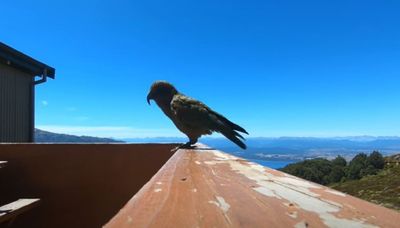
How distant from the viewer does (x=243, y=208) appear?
885 mm

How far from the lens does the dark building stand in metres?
8.35

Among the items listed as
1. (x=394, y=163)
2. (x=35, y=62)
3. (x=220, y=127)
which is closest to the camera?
(x=220, y=127)

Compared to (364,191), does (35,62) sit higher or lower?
higher

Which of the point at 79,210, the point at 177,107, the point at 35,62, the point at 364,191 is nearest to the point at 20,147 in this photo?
the point at 79,210

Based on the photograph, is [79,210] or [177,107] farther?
[177,107]

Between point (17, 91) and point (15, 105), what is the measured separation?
12.7 inches

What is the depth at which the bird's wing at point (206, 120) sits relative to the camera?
5160 mm

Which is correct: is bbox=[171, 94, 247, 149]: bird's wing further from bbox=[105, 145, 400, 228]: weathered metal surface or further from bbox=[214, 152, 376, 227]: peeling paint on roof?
bbox=[105, 145, 400, 228]: weathered metal surface

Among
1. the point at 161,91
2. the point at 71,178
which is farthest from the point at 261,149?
the point at 71,178

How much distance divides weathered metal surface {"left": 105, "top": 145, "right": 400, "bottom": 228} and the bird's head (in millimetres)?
4649

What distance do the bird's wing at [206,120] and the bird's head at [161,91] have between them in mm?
638

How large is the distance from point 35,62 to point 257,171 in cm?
879

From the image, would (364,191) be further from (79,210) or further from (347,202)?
(347,202)

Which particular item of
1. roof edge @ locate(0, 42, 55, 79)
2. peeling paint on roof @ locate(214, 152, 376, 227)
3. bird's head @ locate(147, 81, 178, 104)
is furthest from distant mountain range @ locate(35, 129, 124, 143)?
peeling paint on roof @ locate(214, 152, 376, 227)
